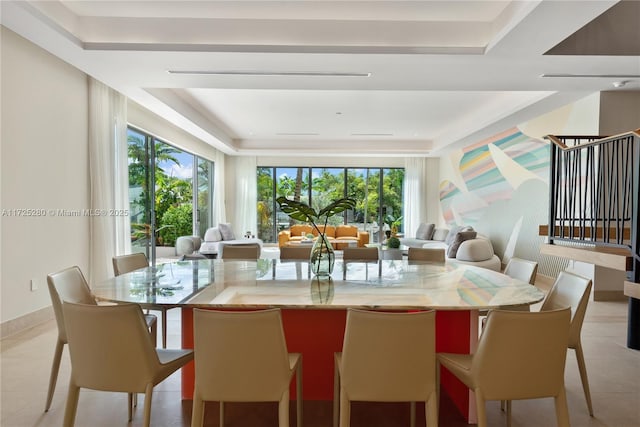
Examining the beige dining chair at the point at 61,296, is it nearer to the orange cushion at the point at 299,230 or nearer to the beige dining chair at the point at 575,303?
the beige dining chair at the point at 575,303

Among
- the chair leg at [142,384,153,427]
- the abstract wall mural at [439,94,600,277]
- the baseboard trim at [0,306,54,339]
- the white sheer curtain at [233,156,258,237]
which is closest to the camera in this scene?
the chair leg at [142,384,153,427]

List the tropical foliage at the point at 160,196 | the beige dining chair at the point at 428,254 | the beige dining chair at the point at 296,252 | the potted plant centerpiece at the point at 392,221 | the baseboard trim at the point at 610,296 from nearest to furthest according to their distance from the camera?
the beige dining chair at the point at 428,254
the beige dining chair at the point at 296,252
the baseboard trim at the point at 610,296
the tropical foliage at the point at 160,196
the potted plant centerpiece at the point at 392,221

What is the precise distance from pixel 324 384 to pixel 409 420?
0.54 metres

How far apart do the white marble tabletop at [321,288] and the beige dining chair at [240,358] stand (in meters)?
0.27

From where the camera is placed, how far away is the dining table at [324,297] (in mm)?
1936

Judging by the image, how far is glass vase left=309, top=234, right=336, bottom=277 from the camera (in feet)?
9.16

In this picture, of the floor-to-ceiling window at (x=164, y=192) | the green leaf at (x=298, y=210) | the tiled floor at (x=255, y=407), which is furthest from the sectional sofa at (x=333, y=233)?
the green leaf at (x=298, y=210)

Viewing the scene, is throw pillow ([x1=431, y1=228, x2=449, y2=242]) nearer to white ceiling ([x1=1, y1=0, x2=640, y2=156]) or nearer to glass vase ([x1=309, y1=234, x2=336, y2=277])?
white ceiling ([x1=1, y1=0, x2=640, y2=156])

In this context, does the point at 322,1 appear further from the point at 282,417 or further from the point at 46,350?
the point at 46,350

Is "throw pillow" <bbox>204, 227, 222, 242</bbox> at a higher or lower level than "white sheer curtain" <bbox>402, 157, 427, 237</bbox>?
lower

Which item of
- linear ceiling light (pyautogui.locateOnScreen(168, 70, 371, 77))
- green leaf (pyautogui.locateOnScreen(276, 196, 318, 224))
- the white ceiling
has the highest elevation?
the white ceiling

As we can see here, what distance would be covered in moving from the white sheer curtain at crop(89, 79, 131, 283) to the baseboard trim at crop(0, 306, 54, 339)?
0.82m

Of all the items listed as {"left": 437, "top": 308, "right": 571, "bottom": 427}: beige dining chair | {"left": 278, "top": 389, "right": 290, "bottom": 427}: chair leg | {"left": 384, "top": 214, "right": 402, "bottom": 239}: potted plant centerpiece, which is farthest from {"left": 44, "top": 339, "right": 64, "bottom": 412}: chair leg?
{"left": 384, "top": 214, "right": 402, "bottom": 239}: potted plant centerpiece

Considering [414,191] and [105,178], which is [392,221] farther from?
[105,178]
